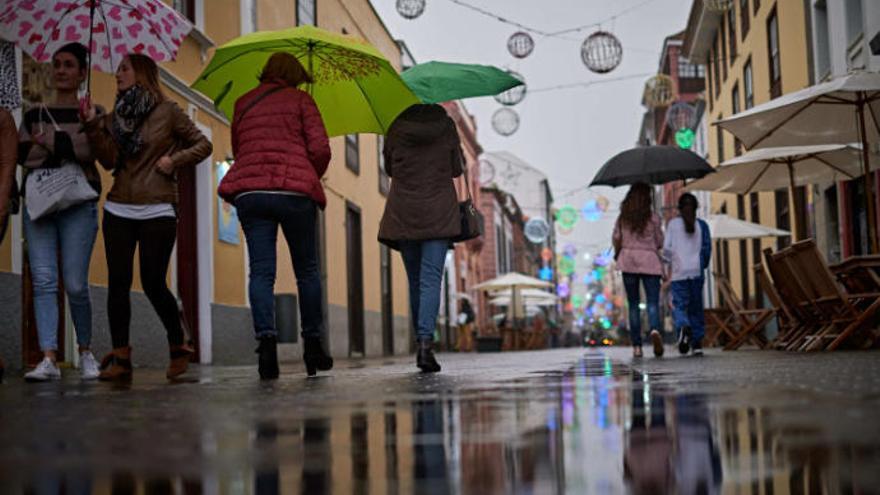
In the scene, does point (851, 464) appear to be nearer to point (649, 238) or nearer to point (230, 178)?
point (230, 178)

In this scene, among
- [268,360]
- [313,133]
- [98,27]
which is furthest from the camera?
[98,27]

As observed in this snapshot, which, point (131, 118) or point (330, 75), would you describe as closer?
point (131, 118)

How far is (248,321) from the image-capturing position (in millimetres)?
14859

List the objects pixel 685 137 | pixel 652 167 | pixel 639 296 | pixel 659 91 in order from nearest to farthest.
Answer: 1. pixel 639 296
2. pixel 652 167
3. pixel 659 91
4. pixel 685 137

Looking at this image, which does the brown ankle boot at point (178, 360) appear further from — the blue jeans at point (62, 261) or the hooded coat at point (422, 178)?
the hooded coat at point (422, 178)

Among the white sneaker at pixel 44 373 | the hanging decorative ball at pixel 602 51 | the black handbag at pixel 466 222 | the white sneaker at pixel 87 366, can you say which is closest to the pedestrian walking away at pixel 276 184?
the white sneaker at pixel 87 366

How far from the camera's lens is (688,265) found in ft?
37.2

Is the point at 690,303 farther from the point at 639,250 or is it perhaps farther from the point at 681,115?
the point at 681,115

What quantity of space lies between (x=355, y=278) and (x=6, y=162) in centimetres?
1684

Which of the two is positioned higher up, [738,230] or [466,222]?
[738,230]

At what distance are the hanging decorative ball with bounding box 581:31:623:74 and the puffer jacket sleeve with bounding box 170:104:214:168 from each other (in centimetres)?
1530

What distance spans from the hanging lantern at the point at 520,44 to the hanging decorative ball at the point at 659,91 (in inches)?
248

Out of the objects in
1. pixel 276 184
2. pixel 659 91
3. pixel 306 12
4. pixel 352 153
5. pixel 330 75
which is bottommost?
pixel 276 184

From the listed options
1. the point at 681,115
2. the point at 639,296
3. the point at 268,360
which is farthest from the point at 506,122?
the point at 268,360
